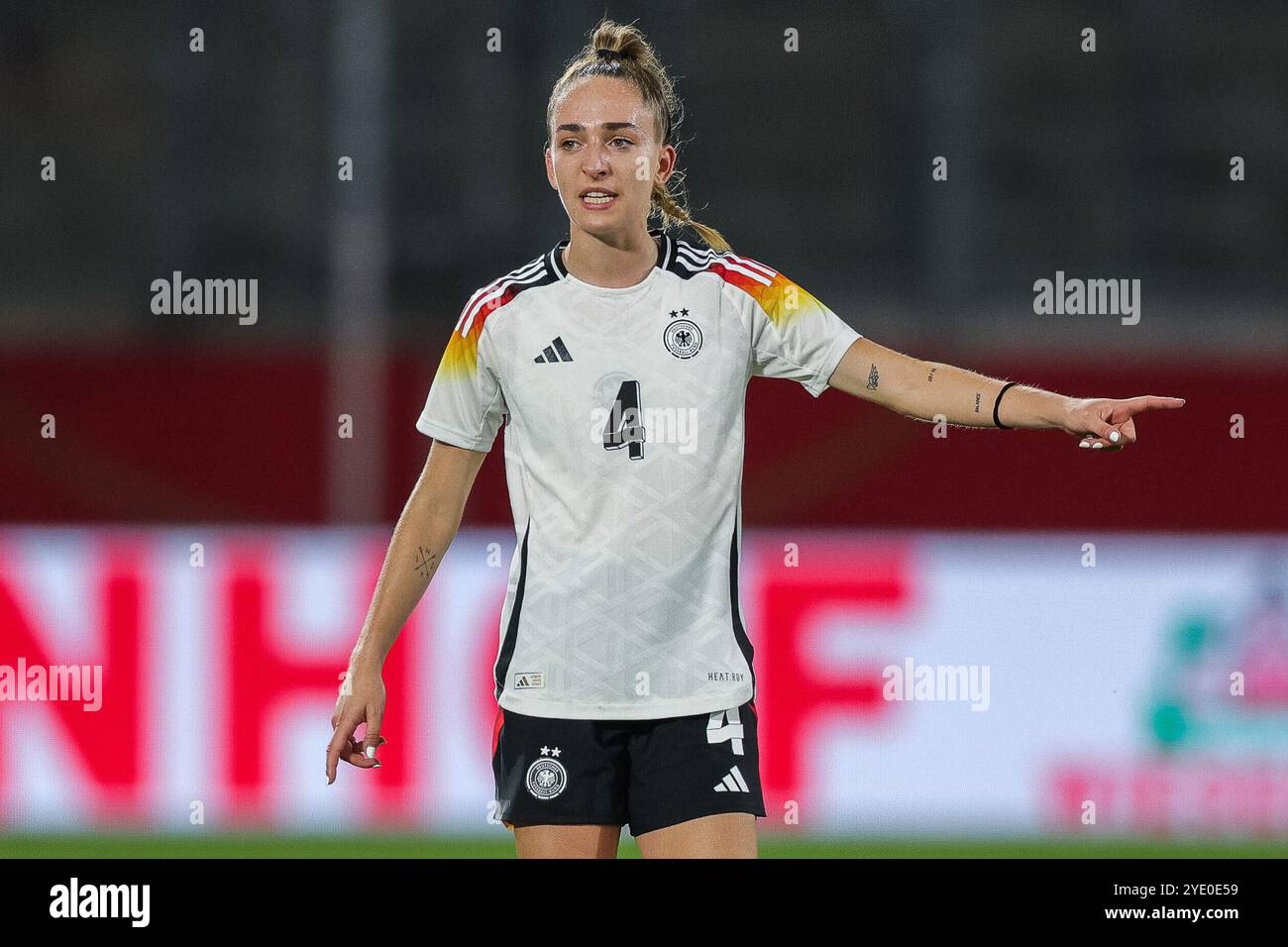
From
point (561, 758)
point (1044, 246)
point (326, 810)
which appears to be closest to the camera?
point (561, 758)

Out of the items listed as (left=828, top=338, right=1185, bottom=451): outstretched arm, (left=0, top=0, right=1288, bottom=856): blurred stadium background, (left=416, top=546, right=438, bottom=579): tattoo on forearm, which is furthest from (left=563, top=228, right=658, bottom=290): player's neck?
(left=0, top=0, right=1288, bottom=856): blurred stadium background

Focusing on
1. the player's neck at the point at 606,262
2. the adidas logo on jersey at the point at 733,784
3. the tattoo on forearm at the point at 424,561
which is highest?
the player's neck at the point at 606,262

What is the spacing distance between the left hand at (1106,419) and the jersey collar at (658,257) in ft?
2.52

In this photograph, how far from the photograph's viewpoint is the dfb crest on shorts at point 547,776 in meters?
2.97

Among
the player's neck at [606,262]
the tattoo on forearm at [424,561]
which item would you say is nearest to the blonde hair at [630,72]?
the player's neck at [606,262]

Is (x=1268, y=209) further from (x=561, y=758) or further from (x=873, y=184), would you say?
(x=561, y=758)

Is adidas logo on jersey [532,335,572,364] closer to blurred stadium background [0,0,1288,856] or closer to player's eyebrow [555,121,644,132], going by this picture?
player's eyebrow [555,121,644,132]

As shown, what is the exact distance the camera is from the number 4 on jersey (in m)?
2.95

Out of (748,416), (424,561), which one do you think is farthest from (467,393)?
(748,416)

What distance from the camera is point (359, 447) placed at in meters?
8.91

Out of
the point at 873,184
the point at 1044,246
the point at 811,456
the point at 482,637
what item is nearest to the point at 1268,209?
the point at 1044,246

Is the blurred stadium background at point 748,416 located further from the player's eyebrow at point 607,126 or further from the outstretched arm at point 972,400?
the player's eyebrow at point 607,126

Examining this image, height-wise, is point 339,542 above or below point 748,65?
below

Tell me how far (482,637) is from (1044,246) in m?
7.02
